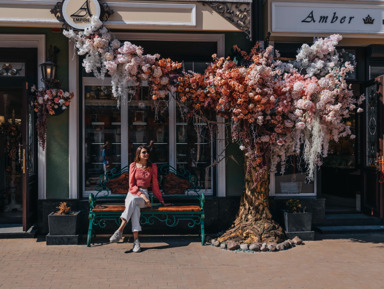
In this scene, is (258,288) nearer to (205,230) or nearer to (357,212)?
(205,230)

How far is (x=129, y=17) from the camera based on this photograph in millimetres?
6645

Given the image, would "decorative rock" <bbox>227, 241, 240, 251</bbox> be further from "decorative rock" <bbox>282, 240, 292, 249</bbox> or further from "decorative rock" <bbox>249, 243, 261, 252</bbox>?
"decorative rock" <bbox>282, 240, 292, 249</bbox>

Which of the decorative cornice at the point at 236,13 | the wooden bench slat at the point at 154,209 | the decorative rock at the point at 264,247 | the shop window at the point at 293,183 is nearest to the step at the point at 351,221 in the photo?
the shop window at the point at 293,183

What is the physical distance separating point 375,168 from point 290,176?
5.11ft

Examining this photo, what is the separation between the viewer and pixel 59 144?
7258mm

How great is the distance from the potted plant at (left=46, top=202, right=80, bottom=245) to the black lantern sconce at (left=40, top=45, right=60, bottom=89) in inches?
86.0

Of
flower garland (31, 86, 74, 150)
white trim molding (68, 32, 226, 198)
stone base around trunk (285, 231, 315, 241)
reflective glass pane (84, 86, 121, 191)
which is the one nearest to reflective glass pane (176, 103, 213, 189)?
white trim molding (68, 32, 226, 198)

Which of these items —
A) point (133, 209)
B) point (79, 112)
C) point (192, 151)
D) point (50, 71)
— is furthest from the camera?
point (192, 151)

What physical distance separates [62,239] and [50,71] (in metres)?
2.78

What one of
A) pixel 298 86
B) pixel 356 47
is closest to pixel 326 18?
pixel 356 47

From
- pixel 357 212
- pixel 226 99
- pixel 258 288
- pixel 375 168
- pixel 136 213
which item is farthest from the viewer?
pixel 357 212

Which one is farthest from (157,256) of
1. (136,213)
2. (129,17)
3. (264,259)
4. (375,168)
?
(375,168)

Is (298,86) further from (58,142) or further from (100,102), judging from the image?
(58,142)

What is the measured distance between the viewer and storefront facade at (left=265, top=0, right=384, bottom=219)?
7.23 meters
